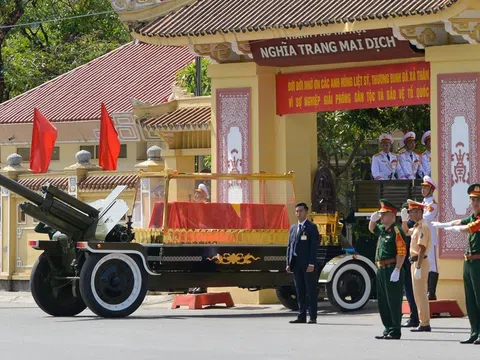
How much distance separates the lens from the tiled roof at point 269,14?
21.6 m

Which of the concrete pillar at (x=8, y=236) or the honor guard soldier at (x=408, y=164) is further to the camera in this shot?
the concrete pillar at (x=8, y=236)

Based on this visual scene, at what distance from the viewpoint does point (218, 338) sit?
56.1 ft

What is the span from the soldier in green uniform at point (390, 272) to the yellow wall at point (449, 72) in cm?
464

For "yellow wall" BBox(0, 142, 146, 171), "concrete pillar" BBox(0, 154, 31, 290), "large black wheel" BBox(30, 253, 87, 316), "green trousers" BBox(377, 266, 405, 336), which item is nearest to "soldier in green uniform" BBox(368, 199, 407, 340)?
"green trousers" BBox(377, 266, 405, 336)

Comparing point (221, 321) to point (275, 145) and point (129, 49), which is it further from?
point (129, 49)

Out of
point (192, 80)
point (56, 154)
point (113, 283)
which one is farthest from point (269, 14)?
point (56, 154)

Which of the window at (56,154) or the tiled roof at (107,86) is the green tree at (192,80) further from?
the window at (56,154)

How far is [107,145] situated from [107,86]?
1016cm

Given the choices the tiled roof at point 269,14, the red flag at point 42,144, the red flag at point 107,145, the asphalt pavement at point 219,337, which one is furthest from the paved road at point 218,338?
the red flag at point 42,144

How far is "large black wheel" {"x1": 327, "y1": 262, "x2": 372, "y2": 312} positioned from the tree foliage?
88.6 ft

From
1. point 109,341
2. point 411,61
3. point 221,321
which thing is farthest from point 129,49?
point 109,341

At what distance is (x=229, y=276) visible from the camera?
70.4ft

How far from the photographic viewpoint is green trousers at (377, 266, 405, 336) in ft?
55.3

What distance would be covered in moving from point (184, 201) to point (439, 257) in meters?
3.98
